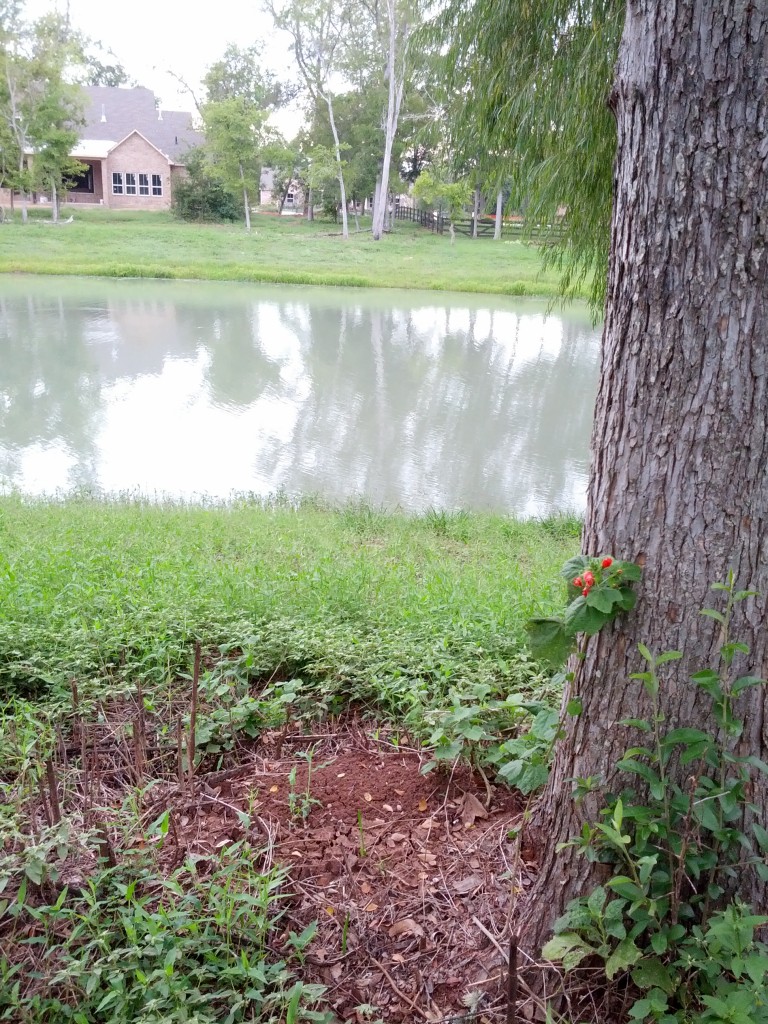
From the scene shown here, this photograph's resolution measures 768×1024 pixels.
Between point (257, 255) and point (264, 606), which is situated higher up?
point (257, 255)

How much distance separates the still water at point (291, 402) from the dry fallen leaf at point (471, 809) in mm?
6073

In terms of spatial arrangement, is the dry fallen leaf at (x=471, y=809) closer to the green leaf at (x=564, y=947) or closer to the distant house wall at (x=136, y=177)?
the green leaf at (x=564, y=947)

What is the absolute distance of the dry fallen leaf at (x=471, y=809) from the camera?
2273 millimetres

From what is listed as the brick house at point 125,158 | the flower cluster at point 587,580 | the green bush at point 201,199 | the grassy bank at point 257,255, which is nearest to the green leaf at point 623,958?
the flower cluster at point 587,580

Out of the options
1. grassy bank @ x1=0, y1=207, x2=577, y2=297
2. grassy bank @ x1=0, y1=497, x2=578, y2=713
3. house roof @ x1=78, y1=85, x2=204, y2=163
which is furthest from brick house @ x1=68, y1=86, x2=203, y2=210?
grassy bank @ x1=0, y1=497, x2=578, y2=713

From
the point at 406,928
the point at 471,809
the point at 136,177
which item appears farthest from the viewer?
the point at 136,177

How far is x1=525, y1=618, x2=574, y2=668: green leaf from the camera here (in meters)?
1.81

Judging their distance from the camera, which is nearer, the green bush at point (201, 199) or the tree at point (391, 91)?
the tree at point (391, 91)

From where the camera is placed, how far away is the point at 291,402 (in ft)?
40.7

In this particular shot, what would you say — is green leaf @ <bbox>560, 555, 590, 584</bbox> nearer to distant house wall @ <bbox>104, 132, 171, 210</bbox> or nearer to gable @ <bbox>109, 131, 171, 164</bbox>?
distant house wall @ <bbox>104, 132, 171, 210</bbox>

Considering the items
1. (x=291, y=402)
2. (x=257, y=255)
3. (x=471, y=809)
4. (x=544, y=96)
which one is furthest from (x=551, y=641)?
(x=257, y=255)

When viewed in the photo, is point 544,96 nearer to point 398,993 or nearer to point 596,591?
point 596,591

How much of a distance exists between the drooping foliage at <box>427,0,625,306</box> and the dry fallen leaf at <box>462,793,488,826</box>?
284 centimetres

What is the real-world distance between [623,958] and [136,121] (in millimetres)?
47379
